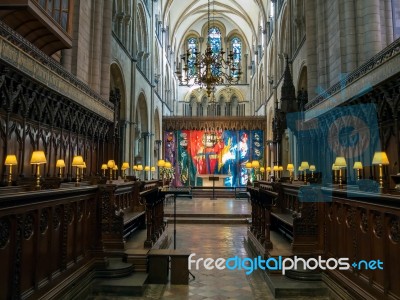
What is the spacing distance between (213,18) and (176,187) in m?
26.7

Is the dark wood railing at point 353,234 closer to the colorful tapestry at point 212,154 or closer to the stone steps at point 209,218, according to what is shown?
the stone steps at point 209,218

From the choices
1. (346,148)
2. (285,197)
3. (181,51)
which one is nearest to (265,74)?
(181,51)

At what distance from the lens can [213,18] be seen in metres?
35.3

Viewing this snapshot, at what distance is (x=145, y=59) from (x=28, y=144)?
16.7m

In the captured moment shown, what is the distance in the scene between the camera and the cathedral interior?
13.4 ft

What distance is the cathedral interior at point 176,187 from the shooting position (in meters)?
4.08

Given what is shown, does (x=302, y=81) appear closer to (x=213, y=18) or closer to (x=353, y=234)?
(x=353, y=234)

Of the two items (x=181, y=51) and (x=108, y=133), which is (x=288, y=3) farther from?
(x=181, y=51)

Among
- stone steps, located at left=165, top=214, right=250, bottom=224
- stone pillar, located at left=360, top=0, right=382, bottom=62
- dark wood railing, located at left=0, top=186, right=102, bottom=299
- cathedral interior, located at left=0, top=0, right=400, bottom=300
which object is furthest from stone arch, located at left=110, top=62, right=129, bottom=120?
dark wood railing, located at left=0, top=186, right=102, bottom=299

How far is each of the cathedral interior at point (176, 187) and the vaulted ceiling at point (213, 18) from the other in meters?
14.8

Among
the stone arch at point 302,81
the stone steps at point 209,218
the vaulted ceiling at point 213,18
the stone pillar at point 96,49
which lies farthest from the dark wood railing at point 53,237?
the vaulted ceiling at point 213,18

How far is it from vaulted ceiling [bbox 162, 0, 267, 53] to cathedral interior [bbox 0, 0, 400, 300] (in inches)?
582

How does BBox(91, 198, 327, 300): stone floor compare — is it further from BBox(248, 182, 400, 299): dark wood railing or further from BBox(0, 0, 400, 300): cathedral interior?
BBox(248, 182, 400, 299): dark wood railing

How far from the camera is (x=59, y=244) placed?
14.5 ft
